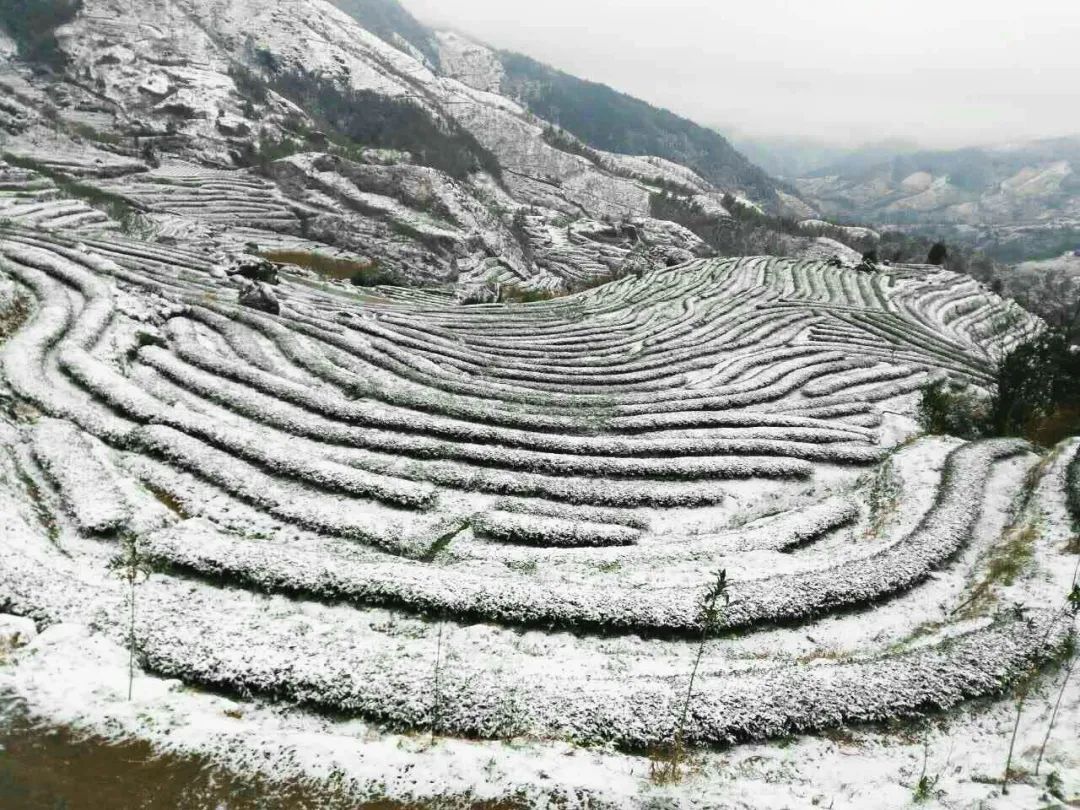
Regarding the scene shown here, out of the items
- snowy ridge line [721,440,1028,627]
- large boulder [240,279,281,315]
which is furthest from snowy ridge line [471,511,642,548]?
large boulder [240,279,281,315]

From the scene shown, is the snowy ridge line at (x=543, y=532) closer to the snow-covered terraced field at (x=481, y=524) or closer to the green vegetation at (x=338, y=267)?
the snow-covered terraced field at (x=481, y=524)

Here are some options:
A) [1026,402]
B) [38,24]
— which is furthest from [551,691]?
[38,24]

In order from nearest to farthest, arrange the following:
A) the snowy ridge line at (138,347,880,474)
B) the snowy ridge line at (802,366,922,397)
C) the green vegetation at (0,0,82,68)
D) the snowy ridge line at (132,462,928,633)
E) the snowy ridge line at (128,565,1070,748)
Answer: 1. the snowy ridge line at (128,565,1070,748)
2. the snowy ridge line at (132,462,928,633)
3. the snowy ridge line at (138,347,880,474)
4. the snowy ridge line at (802,366,922,397)
5. the green vegetation at (0,0,82,68)

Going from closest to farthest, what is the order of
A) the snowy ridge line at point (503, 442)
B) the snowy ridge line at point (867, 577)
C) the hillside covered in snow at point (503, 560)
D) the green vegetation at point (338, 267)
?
the hillside covered in snow at point (503, 560)
the snowy ridge line at point (867, 577)
the snowy ridge line at point (503, 442)
the green vegetation at point (338, 267)

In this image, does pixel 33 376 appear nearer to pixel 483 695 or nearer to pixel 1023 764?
pixel 483 695

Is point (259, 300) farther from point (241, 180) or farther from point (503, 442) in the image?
point (241, 180)

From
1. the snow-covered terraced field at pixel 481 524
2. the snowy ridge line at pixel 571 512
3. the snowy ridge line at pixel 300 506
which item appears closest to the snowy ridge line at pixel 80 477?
the snow-covered terraced field at pixel 481 524

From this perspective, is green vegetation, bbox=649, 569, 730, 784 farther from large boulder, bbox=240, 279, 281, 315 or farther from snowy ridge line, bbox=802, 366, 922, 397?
large boulder, bbox=240, 279, 281, 315
